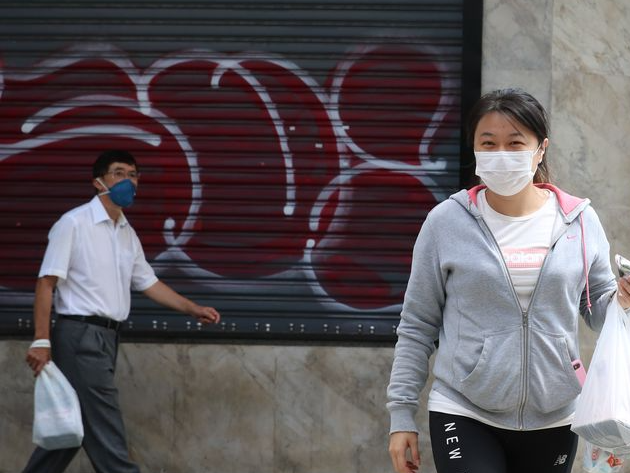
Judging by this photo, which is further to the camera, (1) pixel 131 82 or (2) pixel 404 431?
(1) pixel 131 82

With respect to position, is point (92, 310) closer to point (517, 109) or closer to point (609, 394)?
point (517, 109)

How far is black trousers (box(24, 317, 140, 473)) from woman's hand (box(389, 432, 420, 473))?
118 inches

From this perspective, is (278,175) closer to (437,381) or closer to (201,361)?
(201,361)

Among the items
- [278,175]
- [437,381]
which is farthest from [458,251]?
[278,175]

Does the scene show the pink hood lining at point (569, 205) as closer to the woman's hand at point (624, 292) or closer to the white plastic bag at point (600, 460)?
the woman's hand at point (624, 292)

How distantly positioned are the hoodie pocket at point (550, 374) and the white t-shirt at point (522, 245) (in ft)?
0.27

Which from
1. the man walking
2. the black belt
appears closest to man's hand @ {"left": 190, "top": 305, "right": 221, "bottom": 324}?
the man walking

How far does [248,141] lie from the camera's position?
7383 millimetres

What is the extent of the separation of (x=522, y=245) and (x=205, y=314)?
338 centimetres

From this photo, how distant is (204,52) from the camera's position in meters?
7.36

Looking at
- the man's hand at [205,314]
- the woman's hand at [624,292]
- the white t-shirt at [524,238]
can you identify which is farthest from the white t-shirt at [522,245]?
the man's hand at [205,314]

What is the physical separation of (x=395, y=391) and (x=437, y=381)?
0.45ft

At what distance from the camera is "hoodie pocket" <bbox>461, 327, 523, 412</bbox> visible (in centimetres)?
354

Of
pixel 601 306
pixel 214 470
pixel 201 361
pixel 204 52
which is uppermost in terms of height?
pixel 204 52
